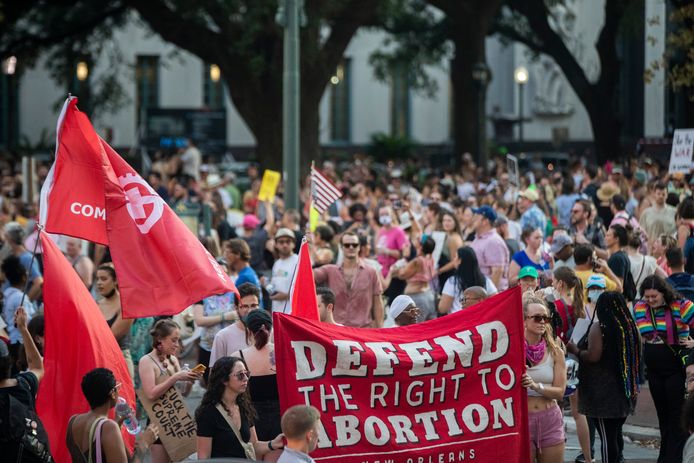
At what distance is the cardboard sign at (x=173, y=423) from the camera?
9086mm

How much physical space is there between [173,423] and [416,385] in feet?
5.70

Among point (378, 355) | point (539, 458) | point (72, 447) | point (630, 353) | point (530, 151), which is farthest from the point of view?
point (530, 151)

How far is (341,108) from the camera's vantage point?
5516cm

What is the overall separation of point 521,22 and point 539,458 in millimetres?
32158

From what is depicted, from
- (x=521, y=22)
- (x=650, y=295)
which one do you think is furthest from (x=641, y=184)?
(x=521, y=22)

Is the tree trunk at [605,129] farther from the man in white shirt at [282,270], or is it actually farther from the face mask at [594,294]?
the face mask at [594,294]

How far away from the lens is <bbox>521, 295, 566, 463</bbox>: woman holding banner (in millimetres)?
9102

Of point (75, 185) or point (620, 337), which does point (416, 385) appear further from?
point (75, 185)

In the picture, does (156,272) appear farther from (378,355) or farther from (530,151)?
(530,151)

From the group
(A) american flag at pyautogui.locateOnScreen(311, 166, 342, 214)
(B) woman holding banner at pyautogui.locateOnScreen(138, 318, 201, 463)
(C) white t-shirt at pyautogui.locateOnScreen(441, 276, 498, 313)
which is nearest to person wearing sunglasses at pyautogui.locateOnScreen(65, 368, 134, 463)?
(B) woman holding banner at pyautogui.locateOnScreen(138, 318, 201, 463)

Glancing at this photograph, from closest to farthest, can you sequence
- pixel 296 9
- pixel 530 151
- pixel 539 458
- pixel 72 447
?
1. pixel 72 447
2. pixel 539 458
3. pixel 296 9
4. pixel 530 151

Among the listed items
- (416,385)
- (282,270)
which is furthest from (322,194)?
(416,385)

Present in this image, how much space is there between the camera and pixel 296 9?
18891mm

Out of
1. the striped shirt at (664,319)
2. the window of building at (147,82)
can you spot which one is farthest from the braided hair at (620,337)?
the window of building at (147,82)
